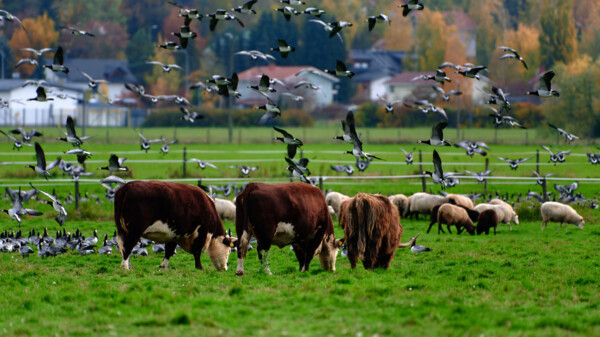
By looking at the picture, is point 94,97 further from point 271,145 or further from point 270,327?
point 270,327

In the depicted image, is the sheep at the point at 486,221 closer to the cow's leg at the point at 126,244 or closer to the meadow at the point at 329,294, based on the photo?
the meadow at the point at 329,294

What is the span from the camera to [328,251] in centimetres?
1680

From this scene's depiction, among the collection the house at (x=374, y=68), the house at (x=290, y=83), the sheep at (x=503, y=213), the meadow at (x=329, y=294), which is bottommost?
the meadow at (x=329, y=294)

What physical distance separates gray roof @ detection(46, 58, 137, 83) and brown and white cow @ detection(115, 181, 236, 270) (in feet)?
337

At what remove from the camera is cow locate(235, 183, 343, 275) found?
15.7 m

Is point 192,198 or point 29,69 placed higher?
point 29,69

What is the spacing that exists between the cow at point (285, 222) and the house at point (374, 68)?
100083mm

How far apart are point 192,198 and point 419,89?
241 feet

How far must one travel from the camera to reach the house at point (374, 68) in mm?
120500

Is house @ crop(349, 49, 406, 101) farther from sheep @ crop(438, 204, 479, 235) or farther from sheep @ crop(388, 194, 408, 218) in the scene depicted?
sheep @ crop(438, 204, 479, 235)

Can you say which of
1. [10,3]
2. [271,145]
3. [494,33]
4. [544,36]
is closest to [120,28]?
[10,3]

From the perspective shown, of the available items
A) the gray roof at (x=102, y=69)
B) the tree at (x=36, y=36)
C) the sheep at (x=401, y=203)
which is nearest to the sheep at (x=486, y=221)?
the sheep at (x=401, y=203)

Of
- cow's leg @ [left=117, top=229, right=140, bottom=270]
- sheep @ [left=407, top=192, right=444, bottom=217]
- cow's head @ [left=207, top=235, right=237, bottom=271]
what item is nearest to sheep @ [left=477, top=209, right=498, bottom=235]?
sheep @ [left=407, top=192, right=444, bottom=217]

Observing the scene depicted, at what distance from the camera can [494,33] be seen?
125 m
